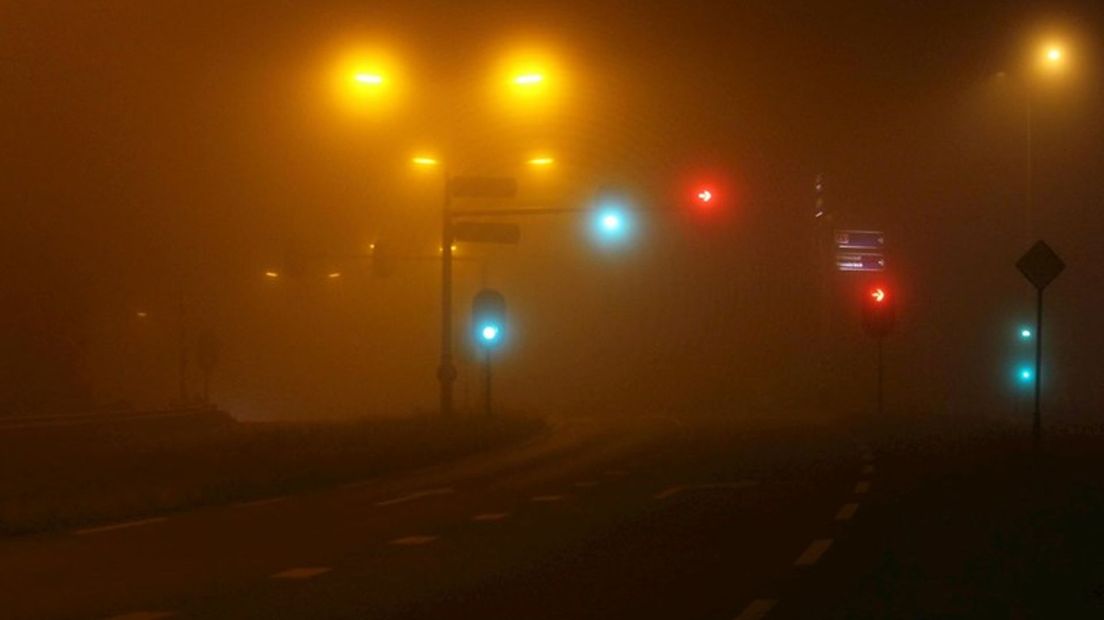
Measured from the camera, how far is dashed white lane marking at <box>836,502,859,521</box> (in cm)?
1714

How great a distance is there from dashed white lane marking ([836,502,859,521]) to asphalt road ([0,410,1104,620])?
0.07 feet

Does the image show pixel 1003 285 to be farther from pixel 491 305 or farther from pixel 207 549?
pixel 207 549

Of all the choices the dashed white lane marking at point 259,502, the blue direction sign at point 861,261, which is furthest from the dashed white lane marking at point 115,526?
the blue direction sign at point 861,261

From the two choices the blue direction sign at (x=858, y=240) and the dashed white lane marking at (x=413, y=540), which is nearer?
the dashed white lane marking at (x=413, y=540)

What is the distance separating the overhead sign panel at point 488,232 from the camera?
34406 mm

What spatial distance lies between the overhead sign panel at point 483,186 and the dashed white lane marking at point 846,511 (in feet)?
49.5

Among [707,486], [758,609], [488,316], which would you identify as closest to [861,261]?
[488,316]

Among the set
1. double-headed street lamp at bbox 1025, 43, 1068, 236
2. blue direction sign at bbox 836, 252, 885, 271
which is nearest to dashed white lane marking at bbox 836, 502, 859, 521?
double-headed street lamp at bbox 1025, 43, 1068, 236

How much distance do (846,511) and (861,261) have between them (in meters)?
33.1

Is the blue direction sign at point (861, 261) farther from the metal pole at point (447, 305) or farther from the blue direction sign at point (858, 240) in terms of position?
Result: the metal pole at point (447, 305)

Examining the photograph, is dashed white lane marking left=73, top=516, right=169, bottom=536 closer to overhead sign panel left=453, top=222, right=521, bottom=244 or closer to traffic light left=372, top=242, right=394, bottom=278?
overhead sign panel left=453, top=222, right=521, bottom=244

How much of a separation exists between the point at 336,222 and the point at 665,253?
2849 cm

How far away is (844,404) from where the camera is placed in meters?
53.6

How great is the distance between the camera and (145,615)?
1138cm
